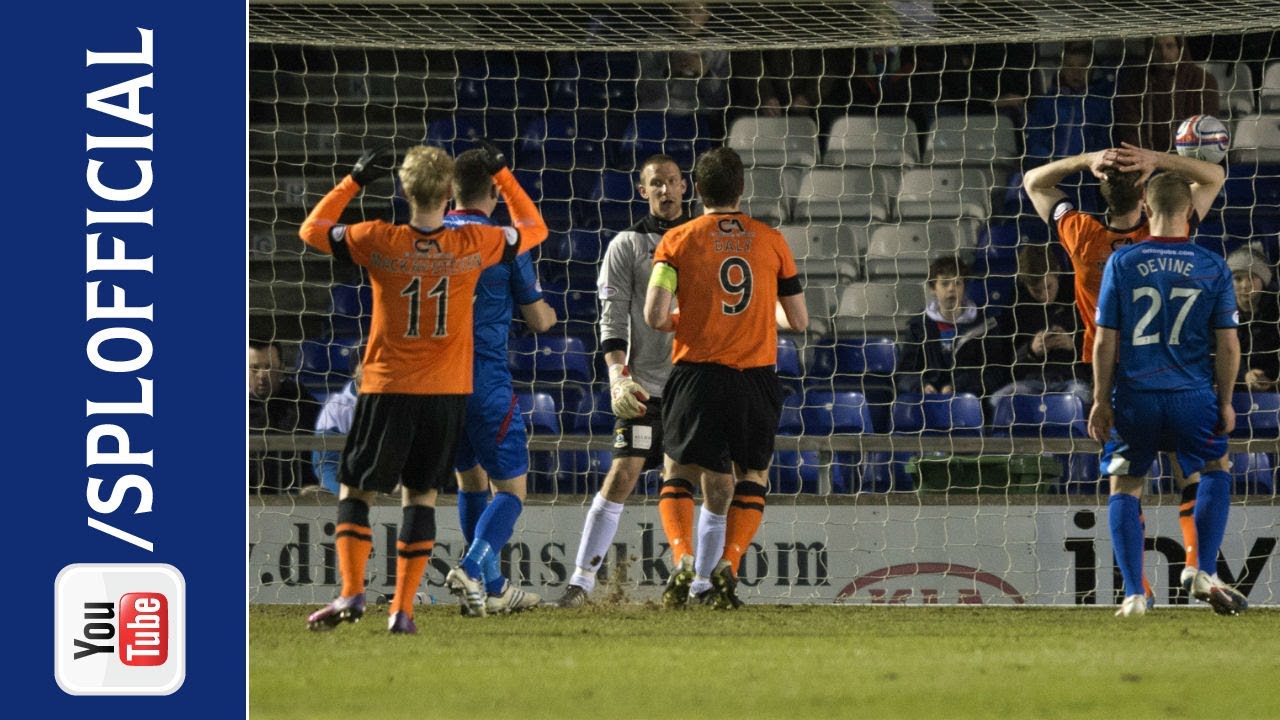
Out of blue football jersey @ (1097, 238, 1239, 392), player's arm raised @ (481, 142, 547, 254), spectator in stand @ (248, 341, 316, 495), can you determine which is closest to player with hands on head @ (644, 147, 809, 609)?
player's arm raised @ (481, 142, 547, 254)

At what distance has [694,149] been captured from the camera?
34.4 ft

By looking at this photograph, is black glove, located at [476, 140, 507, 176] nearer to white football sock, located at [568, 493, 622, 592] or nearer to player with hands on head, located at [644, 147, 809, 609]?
player with hands on head, located at [644, 147, 809, 609]

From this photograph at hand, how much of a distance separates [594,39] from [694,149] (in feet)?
5.20

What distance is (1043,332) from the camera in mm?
9297

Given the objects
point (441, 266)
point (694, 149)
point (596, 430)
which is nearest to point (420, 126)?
point (694, 149)

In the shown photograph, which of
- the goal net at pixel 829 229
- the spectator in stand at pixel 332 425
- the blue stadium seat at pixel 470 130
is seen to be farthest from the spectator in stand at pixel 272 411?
the blue stadium seat at pixel 470 130

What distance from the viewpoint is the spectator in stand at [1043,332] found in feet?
30.2

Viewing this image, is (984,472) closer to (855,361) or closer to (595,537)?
(855,361)

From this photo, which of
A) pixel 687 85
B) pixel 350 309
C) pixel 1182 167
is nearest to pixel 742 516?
pixel 1182 167

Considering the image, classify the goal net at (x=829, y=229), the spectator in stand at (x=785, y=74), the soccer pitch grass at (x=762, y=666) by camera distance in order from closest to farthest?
the soccer pitch grass at (x=762, y=666) → the goal net at (x=829, y=229) → the spectator in stand at (x=785, y=74)

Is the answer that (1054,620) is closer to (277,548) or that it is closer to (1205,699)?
(1205,699)

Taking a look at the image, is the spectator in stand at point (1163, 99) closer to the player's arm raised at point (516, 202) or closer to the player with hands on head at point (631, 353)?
the player with hands on head at point (631, 353)

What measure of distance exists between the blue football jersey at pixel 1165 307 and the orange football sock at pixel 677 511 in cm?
162

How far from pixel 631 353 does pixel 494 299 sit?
0.77 meters
